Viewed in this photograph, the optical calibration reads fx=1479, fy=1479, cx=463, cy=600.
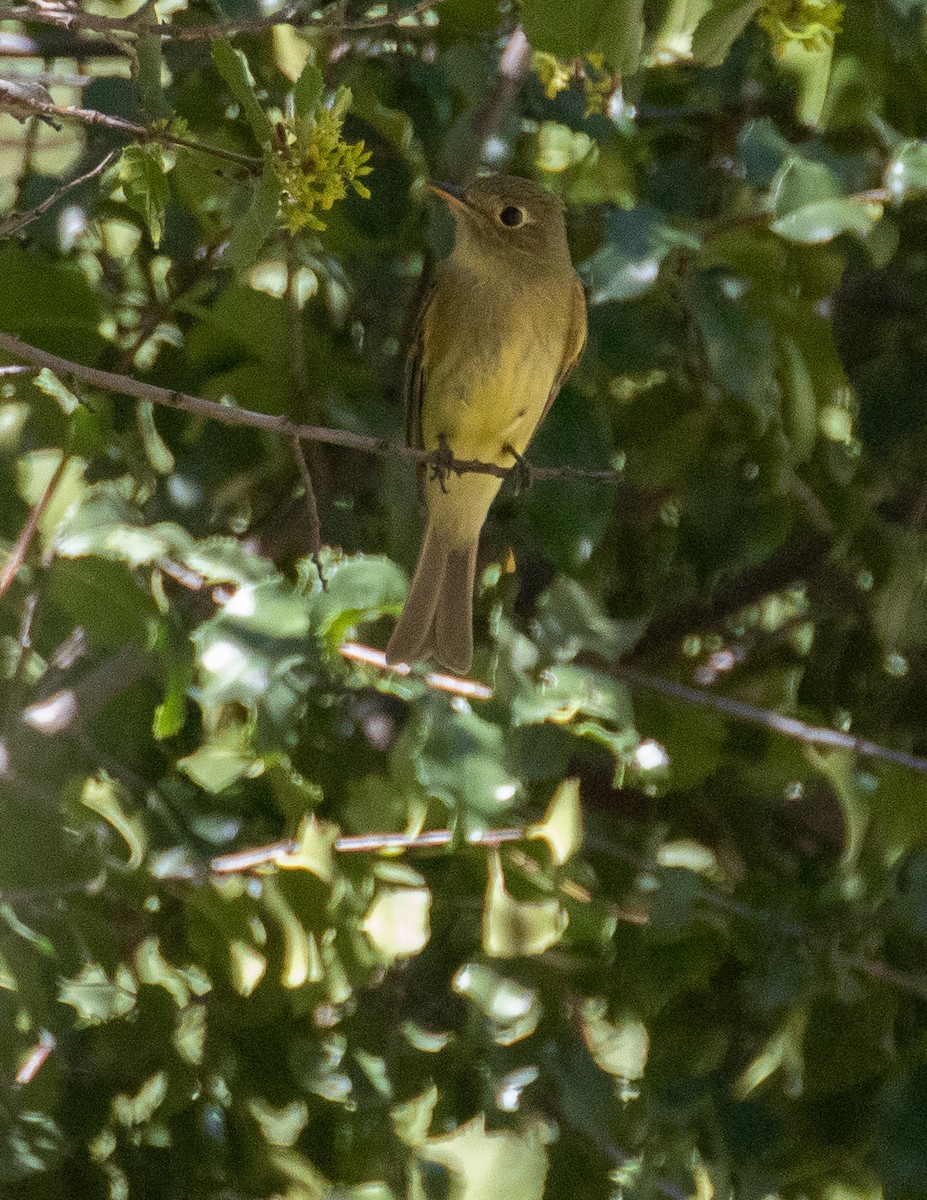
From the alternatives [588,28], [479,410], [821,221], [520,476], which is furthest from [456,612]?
[588,28]

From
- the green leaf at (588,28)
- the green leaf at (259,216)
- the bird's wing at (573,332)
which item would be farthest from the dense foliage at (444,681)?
the green leaf at (259,216)

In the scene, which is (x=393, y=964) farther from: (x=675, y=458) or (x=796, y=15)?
(x=796, y=15)

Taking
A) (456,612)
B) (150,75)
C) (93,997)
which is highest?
(150,75)

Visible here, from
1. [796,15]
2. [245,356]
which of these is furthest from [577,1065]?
[796,15]

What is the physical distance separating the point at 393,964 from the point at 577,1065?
0.48m

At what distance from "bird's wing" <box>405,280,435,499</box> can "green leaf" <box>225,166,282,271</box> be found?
1.34 meters

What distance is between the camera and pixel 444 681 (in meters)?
2.37

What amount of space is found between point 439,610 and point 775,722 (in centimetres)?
77

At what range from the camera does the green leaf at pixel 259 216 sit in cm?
162

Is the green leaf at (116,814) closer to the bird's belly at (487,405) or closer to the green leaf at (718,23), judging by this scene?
the bird's belly at (487,405)

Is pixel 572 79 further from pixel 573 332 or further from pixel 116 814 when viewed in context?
pixel 116 814

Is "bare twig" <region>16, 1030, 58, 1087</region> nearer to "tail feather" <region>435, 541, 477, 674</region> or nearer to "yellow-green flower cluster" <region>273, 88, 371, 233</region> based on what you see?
"tail feather" <region>435, 541, 477, 674</region>

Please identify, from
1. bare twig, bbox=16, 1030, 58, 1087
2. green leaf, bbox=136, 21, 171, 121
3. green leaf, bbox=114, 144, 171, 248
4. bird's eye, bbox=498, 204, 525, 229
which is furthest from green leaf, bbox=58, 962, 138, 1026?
bird's eye, bbox=498, 204, 525, 229

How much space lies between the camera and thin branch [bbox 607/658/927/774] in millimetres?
2459
